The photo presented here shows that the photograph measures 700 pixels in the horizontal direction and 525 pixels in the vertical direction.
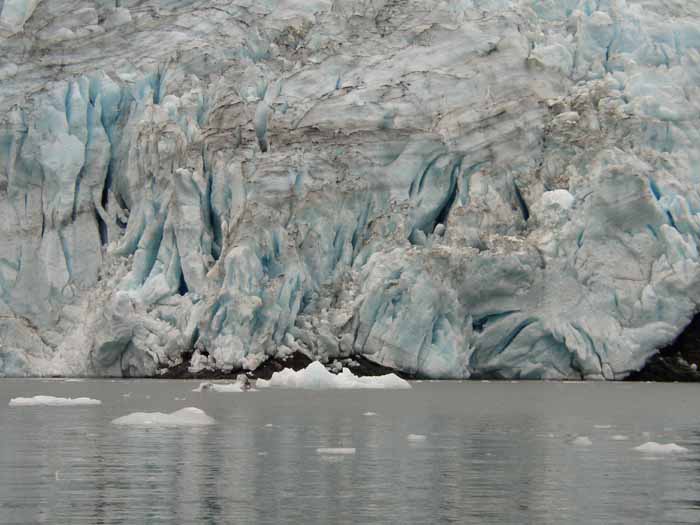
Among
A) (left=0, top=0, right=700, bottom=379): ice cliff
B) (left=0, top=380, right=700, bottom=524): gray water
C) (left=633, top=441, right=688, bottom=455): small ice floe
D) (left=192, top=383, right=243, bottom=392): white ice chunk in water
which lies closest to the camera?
(left=0, top=380, right=700, bottom=524): gray water

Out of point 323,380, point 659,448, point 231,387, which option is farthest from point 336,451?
point 323,380

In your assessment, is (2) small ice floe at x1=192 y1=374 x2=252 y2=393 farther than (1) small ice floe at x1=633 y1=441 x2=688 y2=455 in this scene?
Yes

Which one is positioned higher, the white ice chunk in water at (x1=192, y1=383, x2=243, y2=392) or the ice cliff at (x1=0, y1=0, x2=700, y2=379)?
the ice cliff at (x1=0, y1=0, x2=700, y2=379)

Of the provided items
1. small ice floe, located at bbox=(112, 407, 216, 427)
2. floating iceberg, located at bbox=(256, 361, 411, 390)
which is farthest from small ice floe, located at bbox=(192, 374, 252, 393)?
small ice floe, located at bbox=(112, 407, 216, 427)

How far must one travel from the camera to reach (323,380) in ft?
112

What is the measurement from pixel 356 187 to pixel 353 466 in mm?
23937

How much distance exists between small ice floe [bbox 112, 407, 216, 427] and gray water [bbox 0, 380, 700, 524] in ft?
0.90

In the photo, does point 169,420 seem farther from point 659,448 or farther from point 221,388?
point 221,388

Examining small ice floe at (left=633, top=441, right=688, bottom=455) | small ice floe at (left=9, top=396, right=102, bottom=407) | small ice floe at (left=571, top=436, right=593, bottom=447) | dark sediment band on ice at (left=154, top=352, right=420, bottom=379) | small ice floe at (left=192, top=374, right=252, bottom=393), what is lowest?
dark sediment band on ice at (left=154, top=352, right=420, bottom=379)

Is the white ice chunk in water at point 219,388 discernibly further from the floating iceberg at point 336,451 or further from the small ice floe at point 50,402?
the floating iceberg at point 336,451

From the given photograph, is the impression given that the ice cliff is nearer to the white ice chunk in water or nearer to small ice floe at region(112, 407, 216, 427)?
the white ice chunk in water

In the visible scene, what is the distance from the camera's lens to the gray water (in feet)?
36.1

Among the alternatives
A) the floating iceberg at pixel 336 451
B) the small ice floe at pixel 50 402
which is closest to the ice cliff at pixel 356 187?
the small ice floe at pixel 50 402

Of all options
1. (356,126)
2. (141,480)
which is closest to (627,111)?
(356,126)
